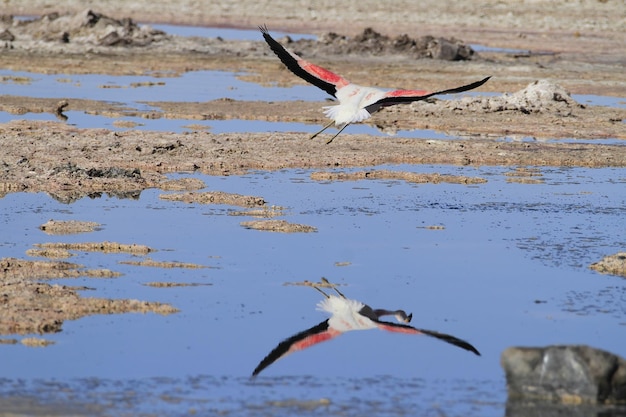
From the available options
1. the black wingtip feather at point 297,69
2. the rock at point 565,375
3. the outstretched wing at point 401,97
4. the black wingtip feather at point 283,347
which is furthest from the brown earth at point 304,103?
the rock at point 565,375

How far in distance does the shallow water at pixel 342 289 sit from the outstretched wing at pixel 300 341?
0.25 ft

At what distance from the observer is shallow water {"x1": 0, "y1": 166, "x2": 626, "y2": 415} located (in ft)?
22.3

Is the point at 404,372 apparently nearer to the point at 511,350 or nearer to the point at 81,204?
the point at 511,350

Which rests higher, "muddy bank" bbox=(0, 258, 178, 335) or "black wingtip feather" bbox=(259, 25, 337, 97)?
"black wingtip feather" bbox=(259, 25, 337, 97)

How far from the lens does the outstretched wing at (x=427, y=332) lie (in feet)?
25.3

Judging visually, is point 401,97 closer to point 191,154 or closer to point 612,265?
point 612,265

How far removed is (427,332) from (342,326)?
0.57 meters

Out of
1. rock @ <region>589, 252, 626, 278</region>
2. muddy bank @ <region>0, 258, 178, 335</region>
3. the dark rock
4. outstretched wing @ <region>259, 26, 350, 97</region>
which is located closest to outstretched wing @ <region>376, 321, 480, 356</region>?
muddy bank @ <region>0, 258, 178, 335</region>

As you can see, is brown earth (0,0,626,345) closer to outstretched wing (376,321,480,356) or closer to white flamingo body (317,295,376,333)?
white flamingo body (317,295,376,333)

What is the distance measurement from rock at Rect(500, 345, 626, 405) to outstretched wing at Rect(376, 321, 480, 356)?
2.95 feet

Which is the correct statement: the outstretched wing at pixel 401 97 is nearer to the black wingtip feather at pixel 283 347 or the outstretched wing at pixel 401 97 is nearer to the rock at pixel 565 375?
the black wingtip feather at pixel 283 347

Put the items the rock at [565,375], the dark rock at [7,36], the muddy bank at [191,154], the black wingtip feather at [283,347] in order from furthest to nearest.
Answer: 1. the dark rock at [7,36]
2. the muddy bank at [191,154]
3. the black wingtip feather at [283,347]
4. the rock at [565,375]

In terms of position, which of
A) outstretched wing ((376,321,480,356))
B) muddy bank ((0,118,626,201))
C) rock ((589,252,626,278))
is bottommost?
muddy bank ((0,118,626,201))

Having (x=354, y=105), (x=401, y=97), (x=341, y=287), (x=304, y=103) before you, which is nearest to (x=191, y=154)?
(x=354, y=105)
